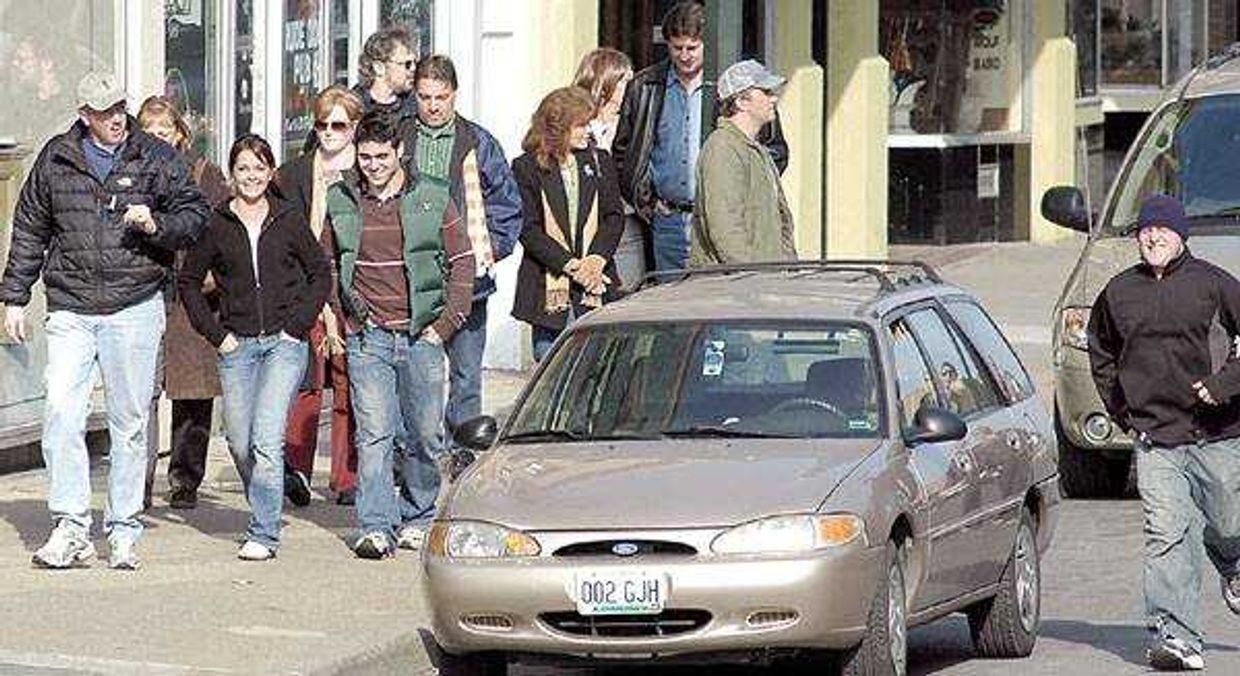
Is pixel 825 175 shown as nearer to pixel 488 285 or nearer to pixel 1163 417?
pixel 488 285

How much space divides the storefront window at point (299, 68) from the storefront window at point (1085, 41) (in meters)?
14.8

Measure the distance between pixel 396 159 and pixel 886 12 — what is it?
1621cm

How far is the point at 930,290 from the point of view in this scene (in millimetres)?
12172

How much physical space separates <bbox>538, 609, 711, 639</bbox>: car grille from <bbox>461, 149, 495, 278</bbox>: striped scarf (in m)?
3.52

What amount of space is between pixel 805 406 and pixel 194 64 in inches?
273

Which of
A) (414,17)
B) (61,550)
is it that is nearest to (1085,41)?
(414,17)

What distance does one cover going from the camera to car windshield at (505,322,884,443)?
437 inches

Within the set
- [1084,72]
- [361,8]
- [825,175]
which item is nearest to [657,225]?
[361,8]

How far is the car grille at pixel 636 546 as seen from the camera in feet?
33.8

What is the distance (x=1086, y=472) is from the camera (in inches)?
634

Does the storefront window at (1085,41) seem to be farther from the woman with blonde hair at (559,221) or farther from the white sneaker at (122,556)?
the white sneaker at (122,556)

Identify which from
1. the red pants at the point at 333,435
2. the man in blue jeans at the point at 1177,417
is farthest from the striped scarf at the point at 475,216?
the man in blue jeans at the point at 1177,417

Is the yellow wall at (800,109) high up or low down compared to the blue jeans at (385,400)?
up

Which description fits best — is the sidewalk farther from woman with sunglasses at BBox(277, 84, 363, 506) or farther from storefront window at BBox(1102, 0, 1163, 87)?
storefront window at BBox(1102, 0, 1163, 87)
